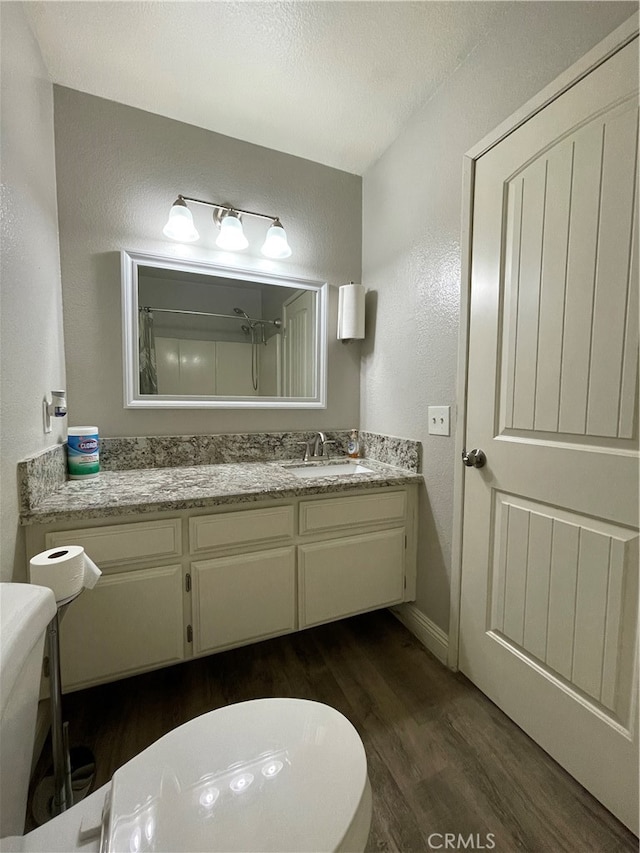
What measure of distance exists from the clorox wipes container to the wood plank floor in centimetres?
84

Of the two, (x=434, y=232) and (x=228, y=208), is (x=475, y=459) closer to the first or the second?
(x=434, y=232)

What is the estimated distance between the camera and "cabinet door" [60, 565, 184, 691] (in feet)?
3.75

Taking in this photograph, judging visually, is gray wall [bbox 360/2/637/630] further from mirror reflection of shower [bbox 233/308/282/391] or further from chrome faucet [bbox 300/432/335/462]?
mirror reflection of shower [bbox 233/308/282/391]

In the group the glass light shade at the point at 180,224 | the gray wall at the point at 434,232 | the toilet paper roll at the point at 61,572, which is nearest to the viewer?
the toilet paper roll at the point at 61,572

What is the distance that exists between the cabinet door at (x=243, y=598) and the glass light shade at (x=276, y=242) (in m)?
1.44

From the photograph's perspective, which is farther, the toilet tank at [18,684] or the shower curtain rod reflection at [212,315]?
the shower curtain rod reflection at [212,315]

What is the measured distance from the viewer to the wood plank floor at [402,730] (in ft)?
3.03

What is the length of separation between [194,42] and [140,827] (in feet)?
7.03

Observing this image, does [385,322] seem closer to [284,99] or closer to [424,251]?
[424,251]

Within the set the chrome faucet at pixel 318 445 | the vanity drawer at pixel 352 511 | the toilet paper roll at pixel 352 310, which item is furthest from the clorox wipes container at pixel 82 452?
the toilet paper roll at pixel 352 310

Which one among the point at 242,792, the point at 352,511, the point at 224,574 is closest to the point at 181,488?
the point at 224,574

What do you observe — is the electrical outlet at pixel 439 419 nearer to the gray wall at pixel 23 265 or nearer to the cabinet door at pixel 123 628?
the cabinet door at pixel 123 628

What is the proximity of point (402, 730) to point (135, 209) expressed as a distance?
234cm

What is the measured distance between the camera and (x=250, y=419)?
1.87 metres
